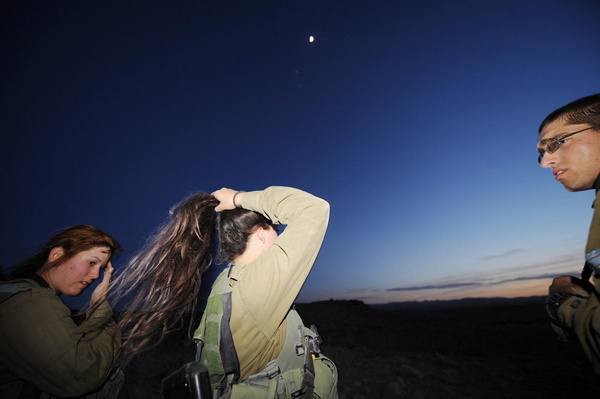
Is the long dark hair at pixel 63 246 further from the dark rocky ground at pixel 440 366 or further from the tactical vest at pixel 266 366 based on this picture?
the dark rocky ground at pixel 440 366

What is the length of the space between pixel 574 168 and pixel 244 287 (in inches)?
102

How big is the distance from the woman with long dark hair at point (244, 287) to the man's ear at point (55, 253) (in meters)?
0.96

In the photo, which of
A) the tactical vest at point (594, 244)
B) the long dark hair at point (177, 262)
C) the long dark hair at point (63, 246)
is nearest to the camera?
the tactical vest at point (594, 244)

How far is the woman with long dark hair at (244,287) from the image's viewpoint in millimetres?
1577

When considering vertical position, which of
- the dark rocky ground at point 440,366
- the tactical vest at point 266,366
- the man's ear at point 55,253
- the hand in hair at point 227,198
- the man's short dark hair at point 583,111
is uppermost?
the man's short dark hair at point 583,111

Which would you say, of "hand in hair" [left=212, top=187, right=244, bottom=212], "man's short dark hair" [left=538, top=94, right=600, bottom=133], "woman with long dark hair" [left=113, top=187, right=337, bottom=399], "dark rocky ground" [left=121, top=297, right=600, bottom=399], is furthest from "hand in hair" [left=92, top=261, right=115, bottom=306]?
"dark rocky ground" [left=121, top=297, right=600, bottom=399]

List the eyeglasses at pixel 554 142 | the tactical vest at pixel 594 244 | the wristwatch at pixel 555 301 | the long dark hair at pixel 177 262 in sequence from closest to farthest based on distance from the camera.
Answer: the tactical vest at pixel 594 244
the wristwatch at pixel 555 301
the eyeglasses at pixel 554 142
the long dark hair at pixel 177 262

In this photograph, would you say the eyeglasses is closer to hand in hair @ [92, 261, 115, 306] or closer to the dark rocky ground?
hand in hair @ [92, 261, 115, 306]

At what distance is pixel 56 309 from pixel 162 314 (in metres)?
0.86

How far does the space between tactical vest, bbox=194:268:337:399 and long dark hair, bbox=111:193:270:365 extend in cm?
47

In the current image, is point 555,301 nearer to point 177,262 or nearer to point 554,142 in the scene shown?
point 554,142

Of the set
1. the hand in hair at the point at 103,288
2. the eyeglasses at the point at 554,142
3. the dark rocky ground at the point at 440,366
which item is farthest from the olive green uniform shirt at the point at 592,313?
the dark rocky ground at the point at 440,366

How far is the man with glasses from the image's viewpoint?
155 cm

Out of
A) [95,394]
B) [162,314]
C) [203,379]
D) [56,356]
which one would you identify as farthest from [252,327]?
[95,394]
